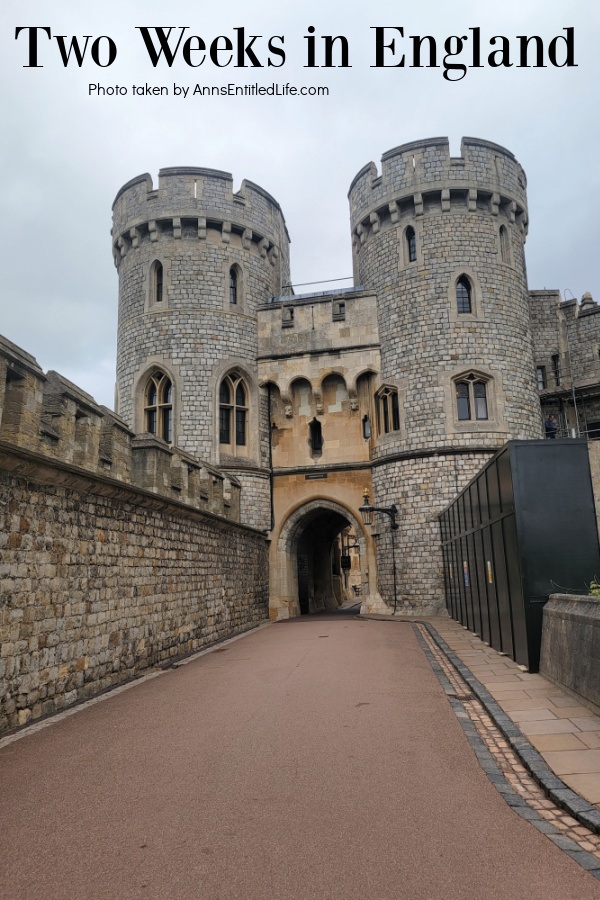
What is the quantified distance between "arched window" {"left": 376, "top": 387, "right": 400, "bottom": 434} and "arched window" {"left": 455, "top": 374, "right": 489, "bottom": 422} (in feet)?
6.50

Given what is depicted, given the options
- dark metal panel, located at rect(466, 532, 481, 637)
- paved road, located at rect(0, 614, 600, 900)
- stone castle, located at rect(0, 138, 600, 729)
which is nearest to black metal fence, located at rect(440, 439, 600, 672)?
paved road, located at rect(0, 614, 600, 900)

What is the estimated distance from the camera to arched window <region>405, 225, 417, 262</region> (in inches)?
845

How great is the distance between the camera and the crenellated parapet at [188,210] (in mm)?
21844

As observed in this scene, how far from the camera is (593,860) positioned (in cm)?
325

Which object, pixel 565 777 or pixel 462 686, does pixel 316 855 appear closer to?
pixel 565 777

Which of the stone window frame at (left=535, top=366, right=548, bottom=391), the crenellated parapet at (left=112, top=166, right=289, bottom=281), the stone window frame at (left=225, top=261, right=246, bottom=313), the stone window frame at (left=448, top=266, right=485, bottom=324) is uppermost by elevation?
the crenellated parapet at (left=112, top=166, right=289, bottom=281)

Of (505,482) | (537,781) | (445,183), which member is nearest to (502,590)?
(505,482)

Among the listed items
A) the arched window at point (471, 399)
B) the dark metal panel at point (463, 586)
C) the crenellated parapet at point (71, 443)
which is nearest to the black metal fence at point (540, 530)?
the dark metal panel at point (463, 586)

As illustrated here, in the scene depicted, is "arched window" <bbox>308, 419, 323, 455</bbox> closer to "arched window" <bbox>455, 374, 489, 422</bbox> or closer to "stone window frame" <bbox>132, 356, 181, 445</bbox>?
"stone window frame" <bbox>132, 356, 181, 445</bbox>

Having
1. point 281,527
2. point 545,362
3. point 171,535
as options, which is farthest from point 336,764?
point 545,362

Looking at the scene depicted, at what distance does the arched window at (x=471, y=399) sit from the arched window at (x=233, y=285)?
806cm

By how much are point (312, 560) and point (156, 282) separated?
12591mm

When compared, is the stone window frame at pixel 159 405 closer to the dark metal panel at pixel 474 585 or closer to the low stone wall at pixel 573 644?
the dark metal panel at pixel 474 585

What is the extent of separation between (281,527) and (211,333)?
6841mm
